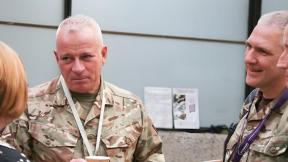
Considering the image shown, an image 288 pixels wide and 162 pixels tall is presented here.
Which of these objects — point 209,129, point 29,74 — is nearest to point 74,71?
point 29,74

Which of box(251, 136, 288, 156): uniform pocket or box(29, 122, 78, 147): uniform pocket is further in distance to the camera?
box(29, 122, 78, 147): uniform pocket

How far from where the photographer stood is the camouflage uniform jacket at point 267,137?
9.76ft

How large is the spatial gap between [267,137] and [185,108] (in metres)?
3.44

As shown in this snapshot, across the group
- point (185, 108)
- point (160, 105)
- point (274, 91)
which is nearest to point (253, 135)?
point (274, 91)

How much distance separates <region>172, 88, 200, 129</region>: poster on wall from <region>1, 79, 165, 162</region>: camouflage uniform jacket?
111 inches

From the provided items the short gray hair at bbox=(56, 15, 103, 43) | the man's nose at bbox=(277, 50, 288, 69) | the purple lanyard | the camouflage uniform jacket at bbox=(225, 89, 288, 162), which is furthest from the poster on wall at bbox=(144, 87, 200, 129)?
the man's nose at bbox=(277, 50, 288, 69)

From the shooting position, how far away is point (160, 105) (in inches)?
251

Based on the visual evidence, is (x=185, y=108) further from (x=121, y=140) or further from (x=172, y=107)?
(x=121, y=140)

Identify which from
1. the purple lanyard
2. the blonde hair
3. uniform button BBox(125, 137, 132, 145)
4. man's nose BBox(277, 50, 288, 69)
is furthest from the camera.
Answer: uniform button BBox(125, 137, 132, 145)

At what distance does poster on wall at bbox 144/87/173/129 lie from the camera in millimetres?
6320

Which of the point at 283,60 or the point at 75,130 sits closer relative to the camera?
the point at 283,60

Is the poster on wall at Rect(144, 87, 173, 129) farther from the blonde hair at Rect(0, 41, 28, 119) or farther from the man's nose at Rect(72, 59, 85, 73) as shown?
the blonde hair at Rect(0, 41, 28, 119)

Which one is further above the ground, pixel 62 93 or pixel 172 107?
pixel 62 93

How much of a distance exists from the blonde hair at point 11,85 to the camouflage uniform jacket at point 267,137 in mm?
1193
